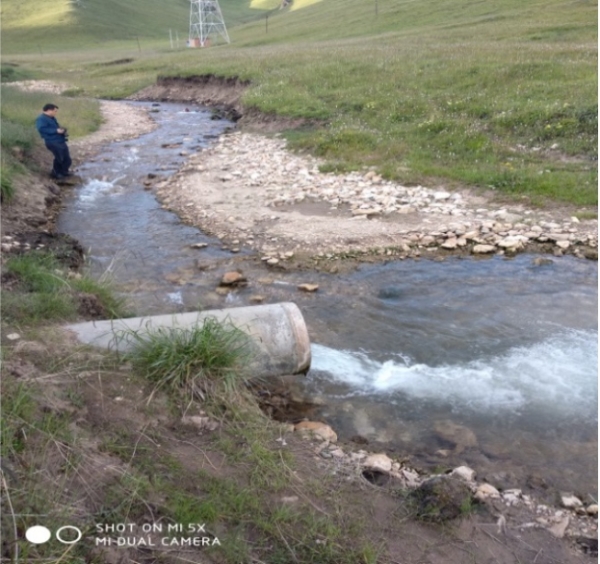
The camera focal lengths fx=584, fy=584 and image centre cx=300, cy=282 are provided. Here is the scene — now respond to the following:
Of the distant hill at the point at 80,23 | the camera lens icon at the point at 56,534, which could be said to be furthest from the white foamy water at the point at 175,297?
the distant hill at the point at 80,23

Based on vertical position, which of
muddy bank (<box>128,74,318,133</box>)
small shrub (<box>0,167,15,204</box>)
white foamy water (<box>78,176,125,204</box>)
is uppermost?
muddy bank (<box>128,74,318,133</box>)

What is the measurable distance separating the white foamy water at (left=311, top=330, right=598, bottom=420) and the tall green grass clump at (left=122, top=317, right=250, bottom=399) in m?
2.12

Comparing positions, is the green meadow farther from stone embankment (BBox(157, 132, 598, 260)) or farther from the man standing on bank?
the man standing on bank

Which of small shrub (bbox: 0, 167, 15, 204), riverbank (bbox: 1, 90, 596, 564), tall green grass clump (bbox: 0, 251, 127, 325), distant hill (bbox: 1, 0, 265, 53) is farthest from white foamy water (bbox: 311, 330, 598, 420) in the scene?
distant hill (bbox: 1, 0, 265, 53)

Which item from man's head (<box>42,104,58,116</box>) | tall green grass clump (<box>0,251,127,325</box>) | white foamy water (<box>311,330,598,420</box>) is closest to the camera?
tall green grass clump (<box>0,251,127,325</box>)

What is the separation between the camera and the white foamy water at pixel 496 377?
6891 mm

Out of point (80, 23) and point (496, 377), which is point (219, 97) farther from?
point (80, 23)

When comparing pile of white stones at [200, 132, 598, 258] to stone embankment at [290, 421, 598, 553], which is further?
pile of white stones at [200, 132, 598, 258]

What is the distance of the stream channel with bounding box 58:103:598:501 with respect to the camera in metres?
6.20

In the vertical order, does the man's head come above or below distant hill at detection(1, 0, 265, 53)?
below

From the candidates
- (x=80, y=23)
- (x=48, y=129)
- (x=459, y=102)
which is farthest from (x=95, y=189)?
(x=80, y=23)

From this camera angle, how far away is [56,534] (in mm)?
3463

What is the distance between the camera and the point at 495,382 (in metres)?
7.24

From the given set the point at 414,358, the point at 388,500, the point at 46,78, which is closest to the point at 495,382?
the point at 414,358
